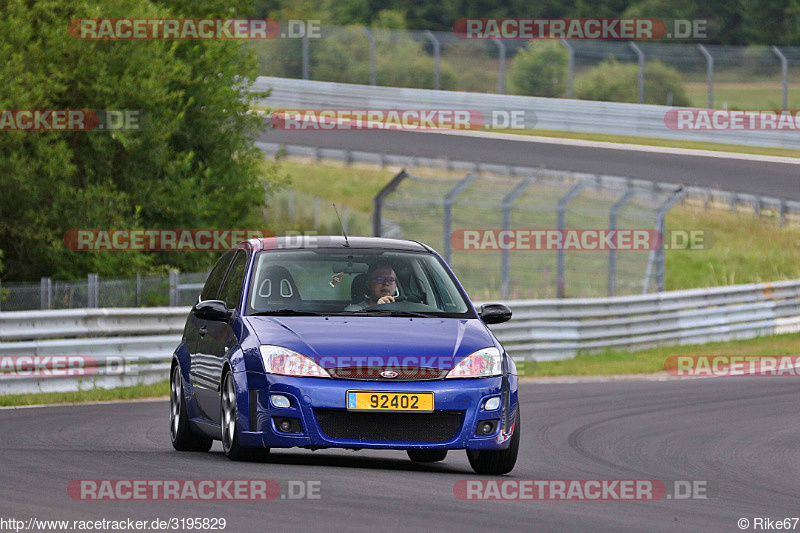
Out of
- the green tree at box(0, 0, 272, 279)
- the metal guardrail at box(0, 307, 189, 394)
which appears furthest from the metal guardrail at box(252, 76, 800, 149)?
the metal guardrail at box(0, 307, 189, 394)

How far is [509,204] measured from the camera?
21.5 metres

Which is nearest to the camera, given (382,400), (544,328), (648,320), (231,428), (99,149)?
(382,400)

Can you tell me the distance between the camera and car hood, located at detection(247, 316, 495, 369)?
883 centimetres

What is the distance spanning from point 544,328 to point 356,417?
13.0 meters

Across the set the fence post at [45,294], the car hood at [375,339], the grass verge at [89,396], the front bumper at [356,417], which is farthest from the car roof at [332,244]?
the fence post at [45,294]

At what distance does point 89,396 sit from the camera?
631 inches

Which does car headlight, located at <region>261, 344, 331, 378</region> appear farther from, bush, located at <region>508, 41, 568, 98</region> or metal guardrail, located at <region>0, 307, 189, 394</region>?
bush, located at <region>508, 41, 568, 98</region>

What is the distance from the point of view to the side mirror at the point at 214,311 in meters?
9.68

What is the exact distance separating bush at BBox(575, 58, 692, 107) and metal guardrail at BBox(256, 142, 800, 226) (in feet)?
32.3

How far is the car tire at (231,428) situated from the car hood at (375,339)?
400 millimetres

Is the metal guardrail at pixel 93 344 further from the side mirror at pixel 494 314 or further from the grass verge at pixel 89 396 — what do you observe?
the side mirror at pixel 494 314

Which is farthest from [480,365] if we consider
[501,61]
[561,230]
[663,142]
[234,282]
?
[663,142]

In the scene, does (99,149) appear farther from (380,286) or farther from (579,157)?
(579,157)

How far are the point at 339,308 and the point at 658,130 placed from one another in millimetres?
31907
